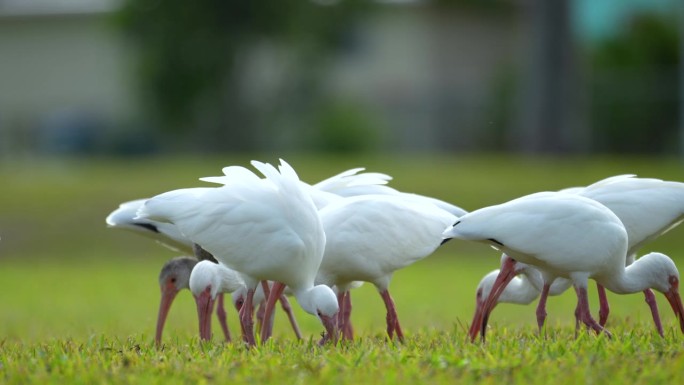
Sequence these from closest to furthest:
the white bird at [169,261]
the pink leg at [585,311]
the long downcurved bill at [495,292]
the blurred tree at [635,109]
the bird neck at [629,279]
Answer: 1. the pink leg at [585,311]
2. the bird neck at [629,279]
3. the long downcurved bill at [495,292]
4. the white bird at [169,261]
5. the blurred tree at [635,109]

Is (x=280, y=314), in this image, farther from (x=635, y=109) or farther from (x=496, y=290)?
(x=635, y=109)

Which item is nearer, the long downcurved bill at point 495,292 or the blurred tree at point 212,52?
the long downcurved bill at point 495,292

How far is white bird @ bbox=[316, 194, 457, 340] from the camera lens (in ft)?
25.4

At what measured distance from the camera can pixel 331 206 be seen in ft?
26.9

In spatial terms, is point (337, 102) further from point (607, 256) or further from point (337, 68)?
point (607, 256)

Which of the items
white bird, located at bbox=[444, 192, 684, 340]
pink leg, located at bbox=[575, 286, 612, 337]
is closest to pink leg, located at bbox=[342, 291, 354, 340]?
white bird, located at bbox=[444, 192, 684, 340]

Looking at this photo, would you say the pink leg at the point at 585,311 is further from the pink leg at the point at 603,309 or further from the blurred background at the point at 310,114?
the blurred background at the point at 310,114

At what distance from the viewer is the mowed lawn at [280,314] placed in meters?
6.06

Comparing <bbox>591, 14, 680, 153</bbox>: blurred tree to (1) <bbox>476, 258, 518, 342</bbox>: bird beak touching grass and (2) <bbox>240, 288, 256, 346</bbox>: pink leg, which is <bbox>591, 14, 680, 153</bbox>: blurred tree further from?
(2) <bbox>240, 288, 256, 346</bbox>: pink leg

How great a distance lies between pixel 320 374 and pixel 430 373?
53 cm

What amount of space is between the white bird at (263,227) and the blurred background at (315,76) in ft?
64.9

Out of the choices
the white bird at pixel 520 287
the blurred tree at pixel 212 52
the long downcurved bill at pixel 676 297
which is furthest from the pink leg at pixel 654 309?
the blurred tree at pixel 212 52

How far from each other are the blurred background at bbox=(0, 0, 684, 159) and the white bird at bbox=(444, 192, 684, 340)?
1954 centimetres

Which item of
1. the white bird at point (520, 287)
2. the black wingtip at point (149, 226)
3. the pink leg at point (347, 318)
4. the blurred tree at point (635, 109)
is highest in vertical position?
the black wingtip at point (149, 226)
